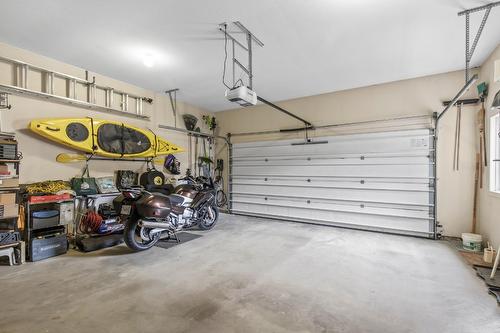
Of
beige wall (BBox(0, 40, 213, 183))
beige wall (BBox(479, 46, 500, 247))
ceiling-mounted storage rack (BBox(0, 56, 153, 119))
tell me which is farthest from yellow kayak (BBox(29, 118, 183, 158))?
beige wall (BBox(479, 46, 500, 247))

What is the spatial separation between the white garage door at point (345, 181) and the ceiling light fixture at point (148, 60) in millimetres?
3279

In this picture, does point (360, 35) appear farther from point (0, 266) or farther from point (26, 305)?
point (0, 266)

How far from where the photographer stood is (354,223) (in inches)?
205

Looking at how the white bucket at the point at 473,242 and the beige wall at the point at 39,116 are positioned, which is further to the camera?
the white bucket at the point at 473,242

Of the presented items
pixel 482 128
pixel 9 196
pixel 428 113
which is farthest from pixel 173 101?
pixel 482 128

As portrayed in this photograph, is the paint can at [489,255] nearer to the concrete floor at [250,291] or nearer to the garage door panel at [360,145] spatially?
the concrete floor at [250,291]

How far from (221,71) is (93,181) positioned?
299 centimetres

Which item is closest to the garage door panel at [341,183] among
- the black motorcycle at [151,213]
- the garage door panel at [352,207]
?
the garage door panel at [352,207]

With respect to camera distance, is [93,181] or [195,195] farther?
[195,195]

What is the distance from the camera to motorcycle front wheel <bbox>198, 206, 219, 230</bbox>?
493cm

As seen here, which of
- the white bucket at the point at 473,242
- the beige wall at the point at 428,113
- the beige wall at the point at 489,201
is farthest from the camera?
the beige wall at the point at 428,113

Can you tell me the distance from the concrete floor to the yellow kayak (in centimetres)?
176

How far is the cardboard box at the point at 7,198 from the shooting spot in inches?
116

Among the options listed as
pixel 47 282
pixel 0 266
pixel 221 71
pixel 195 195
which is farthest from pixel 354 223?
pixel 0 266
